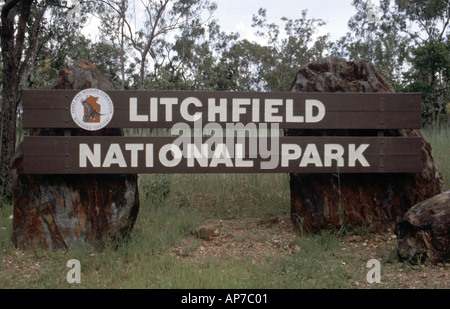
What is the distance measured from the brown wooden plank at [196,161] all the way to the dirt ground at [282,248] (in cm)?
79

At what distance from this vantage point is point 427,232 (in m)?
4.18

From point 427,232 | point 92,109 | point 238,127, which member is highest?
point 92,109

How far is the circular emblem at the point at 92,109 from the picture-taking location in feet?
15.5

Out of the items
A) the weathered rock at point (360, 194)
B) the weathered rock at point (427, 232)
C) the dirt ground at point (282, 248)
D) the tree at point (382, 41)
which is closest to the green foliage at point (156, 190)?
the dirt ground at point (282, 248)

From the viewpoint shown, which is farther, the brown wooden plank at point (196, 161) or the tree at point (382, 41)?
the tree at point (382, 41)

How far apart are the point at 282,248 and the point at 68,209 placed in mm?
2383

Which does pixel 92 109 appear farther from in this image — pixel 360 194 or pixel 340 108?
pixel 360 194

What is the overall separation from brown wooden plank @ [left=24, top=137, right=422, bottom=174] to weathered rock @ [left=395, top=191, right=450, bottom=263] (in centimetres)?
75

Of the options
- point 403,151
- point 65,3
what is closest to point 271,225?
point 403,151

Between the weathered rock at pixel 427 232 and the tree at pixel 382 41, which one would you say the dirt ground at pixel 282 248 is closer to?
the weathered rock at pixel 427 232

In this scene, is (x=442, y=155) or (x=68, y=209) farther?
(x=442, y=155)

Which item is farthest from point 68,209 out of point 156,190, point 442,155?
point 442,155

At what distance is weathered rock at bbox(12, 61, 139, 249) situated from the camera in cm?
475

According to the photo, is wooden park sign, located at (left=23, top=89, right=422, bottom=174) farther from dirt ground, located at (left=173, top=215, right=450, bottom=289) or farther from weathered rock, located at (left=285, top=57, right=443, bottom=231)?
dirt ground, located at (left=173, top=215, right=450, bottom=289)
